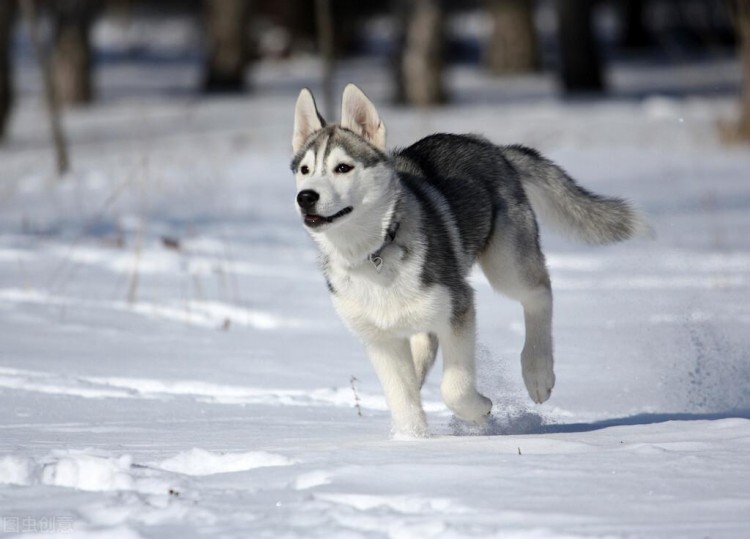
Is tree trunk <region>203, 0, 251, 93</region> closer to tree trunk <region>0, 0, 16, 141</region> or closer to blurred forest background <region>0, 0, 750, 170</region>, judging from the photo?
blurred forest background <region>0, 0, 750, 170</region>

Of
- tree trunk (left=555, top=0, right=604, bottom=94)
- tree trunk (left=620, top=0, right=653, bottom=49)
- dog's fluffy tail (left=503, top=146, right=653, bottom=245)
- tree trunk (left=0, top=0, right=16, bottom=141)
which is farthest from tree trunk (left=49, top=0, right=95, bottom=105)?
dog's fluffy tail (left=503, top=146, right=653, bottom=245)

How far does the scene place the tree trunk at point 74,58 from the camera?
70.6 ft

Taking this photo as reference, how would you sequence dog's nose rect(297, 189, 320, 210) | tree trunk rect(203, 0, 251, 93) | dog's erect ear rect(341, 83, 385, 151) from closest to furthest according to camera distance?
dog's nose rect(297, 189, 320, 210) → dog's erect ear rect(341, 83, 385, 151) → tree trunk rect(203, 0, 251, 93)

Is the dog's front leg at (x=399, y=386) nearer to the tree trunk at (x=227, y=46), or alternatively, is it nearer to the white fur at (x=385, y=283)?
the white fur at (x=385, y=283)

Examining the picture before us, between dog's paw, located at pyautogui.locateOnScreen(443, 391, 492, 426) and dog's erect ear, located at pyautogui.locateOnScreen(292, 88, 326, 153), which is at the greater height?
dog's erect ear, located at pyautogui.locateOnScreen(292, 88, 326, 153)

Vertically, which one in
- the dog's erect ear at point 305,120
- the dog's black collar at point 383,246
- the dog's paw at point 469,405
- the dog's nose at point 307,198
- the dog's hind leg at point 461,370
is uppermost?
the dog's erect ear at point 305,120

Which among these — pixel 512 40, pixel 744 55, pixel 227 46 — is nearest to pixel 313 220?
pixel 744 55

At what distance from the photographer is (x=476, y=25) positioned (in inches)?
1543

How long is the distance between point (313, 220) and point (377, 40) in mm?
33973

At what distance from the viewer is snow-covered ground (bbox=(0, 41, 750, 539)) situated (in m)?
3.30

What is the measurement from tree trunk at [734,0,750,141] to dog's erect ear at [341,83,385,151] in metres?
9.08

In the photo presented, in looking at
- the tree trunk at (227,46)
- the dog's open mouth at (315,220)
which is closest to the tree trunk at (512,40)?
the tree trunk at (227,46)

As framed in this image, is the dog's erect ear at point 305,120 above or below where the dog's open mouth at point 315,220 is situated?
above

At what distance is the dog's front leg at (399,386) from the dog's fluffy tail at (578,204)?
4.71 feet
